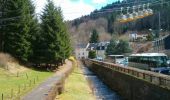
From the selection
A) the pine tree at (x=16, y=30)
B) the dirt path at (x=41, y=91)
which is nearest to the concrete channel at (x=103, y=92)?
the dirt path at (x=41, y=91)

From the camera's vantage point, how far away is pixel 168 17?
13738cm

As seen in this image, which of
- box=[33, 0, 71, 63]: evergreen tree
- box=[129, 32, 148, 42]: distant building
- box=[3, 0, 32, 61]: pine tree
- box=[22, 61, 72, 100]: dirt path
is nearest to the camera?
box=[22, 61, 72, 100]: dirt path

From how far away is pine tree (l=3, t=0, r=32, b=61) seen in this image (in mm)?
58375

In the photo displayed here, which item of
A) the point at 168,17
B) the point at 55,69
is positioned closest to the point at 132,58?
the point at 55,69

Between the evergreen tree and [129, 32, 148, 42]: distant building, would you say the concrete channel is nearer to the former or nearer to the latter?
the evergreen tree

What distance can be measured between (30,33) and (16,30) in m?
3.63

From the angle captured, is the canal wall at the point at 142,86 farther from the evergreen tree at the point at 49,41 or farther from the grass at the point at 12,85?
the evergreen tree at the point at 49,41

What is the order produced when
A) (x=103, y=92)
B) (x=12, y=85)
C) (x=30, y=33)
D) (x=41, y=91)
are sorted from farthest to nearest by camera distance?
(x=30, y=33) < (x=103, y=92) < (x=12, y=85) < (x=41, y=91)

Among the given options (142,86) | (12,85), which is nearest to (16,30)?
(12,85)

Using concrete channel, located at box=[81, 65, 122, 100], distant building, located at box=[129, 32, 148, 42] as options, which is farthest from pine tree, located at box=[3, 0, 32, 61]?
distant building, located at box=[129, 32, 148, 42]

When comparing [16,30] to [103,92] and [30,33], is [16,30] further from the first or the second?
[103,92]

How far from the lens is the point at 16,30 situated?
59.2 meters

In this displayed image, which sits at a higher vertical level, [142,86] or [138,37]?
[138,37]

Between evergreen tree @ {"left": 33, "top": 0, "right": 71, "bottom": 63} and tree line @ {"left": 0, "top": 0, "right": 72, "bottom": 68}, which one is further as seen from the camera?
evergreen tree @ {"left": 33, "top": 0, "right": 71, "bottom": 63}
